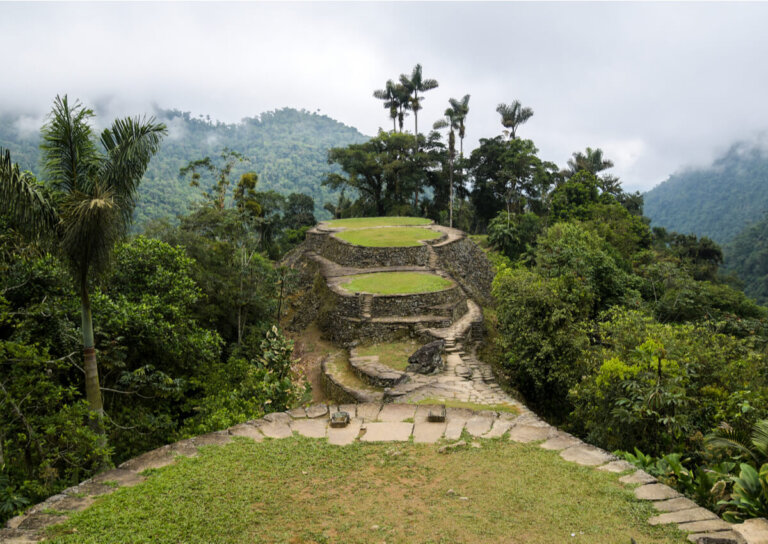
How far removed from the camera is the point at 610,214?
80.9ft

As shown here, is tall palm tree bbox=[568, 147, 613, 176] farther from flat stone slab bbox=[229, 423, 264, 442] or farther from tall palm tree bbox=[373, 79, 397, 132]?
flat stone slab bbox=[229, 423, 264, 442]

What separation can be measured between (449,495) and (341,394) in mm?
6642

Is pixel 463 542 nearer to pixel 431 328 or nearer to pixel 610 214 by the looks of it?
pixel 431 328

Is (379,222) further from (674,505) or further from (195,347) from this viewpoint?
(674,505)

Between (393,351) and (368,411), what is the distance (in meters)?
5.85

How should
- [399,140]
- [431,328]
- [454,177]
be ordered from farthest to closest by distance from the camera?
1. [454,177]
2. [399,140]
3. [431,328]

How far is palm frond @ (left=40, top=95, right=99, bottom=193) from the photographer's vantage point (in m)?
5.68

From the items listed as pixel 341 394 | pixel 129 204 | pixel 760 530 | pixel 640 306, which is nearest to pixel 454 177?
pixel 640 306

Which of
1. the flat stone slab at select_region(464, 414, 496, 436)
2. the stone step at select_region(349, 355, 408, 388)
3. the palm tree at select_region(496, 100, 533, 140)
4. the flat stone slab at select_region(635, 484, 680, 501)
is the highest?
the palm tree at select_region(496, 100, 533, 140)

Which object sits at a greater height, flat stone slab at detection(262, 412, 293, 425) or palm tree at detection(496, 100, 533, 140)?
palm tree at detection(496, 100, 533, 140)

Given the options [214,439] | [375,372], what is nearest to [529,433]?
[214,439]

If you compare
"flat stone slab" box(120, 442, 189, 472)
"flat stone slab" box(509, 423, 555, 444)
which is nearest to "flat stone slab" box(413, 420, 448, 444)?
"flat stone slab" box(509, 423, 555, 444)

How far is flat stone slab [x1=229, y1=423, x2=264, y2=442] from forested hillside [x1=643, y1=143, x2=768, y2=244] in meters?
56.6

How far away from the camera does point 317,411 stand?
6.61m
